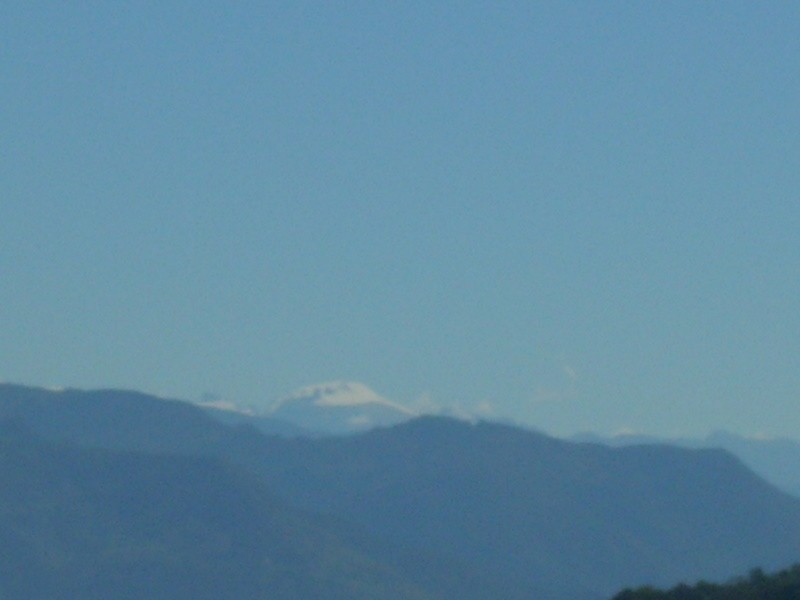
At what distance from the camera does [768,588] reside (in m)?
85.1

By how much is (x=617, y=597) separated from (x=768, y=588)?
7557 mm

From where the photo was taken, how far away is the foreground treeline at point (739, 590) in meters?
83.8

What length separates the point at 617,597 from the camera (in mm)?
87938

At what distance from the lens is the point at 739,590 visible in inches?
3366

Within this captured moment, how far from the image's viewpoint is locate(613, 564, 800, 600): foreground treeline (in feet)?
275

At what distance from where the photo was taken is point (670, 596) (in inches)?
3396

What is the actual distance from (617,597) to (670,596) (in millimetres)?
2940
